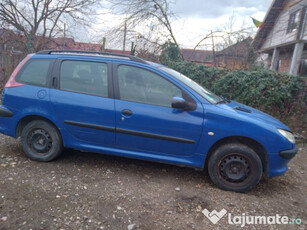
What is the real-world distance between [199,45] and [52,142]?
292 inches

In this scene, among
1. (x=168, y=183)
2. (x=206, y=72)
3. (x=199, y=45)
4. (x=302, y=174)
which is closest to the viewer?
(x=168, y=183)

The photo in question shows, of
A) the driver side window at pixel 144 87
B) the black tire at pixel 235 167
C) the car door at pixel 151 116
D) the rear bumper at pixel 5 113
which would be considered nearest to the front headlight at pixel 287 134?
the black tire at pixel 235 167

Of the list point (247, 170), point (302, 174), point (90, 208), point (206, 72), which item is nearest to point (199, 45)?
point (206, 72)

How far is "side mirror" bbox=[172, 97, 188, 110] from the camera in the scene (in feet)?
9.75

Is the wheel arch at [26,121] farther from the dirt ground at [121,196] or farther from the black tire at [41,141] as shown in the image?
the dirt ground at [121,196]

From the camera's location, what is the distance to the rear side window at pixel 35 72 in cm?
352

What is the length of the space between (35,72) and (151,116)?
6.53ft

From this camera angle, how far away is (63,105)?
11.0 ft

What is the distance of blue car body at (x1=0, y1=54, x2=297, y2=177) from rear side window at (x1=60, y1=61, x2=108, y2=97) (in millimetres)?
80

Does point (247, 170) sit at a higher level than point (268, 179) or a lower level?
higher

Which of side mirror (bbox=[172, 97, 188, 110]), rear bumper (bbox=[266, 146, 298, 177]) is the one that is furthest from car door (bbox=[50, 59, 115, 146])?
rear bumper (bbox=[266, 146, 298, 177])

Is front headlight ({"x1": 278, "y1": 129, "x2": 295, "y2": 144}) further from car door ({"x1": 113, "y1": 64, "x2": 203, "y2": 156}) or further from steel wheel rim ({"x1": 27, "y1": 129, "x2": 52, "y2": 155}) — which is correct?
steel wheel rim ({"x1": 27, "y1": 129, "x2": 52, "y2": 155})

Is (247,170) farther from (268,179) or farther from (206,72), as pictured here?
(206,72)

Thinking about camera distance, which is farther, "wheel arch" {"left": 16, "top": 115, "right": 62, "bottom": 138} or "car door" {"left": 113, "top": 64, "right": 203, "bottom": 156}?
"wheel arch" {"left": 16, "top": 115, "right": 62, "bottom": 138}
